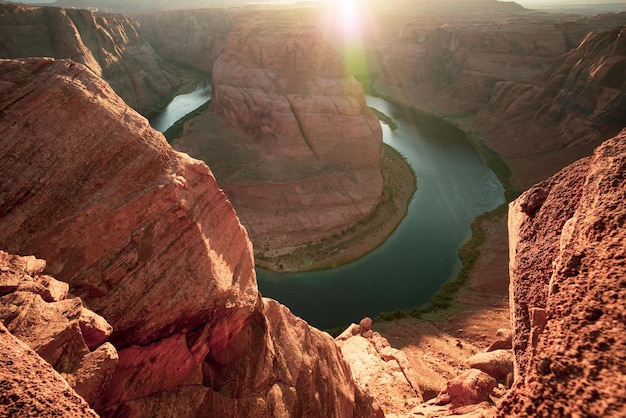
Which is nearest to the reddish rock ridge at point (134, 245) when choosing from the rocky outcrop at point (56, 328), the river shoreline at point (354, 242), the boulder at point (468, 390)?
the rocky outcrop at point (56, 328)

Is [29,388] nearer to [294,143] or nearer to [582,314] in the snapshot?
[582,314]

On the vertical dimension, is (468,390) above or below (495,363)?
below

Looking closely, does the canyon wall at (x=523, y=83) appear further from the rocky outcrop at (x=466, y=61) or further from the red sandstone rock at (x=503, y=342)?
the red sandstone rock at (x=503, y=342)

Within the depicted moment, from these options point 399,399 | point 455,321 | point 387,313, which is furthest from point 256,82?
point 399,399

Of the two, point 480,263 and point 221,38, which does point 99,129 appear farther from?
point 221,38

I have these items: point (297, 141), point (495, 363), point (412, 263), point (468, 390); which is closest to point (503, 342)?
point (495, 363)

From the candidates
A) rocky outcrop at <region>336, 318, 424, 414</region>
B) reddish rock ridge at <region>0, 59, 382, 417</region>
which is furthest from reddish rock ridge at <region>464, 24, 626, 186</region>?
reddish rock ridge at <region>0, 59, 382, 417</region>

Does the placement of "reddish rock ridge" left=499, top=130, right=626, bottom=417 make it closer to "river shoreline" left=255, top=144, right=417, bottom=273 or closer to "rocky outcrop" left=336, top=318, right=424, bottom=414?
"rocky outcrop" left=336, top=318, right=424, bottom=414
